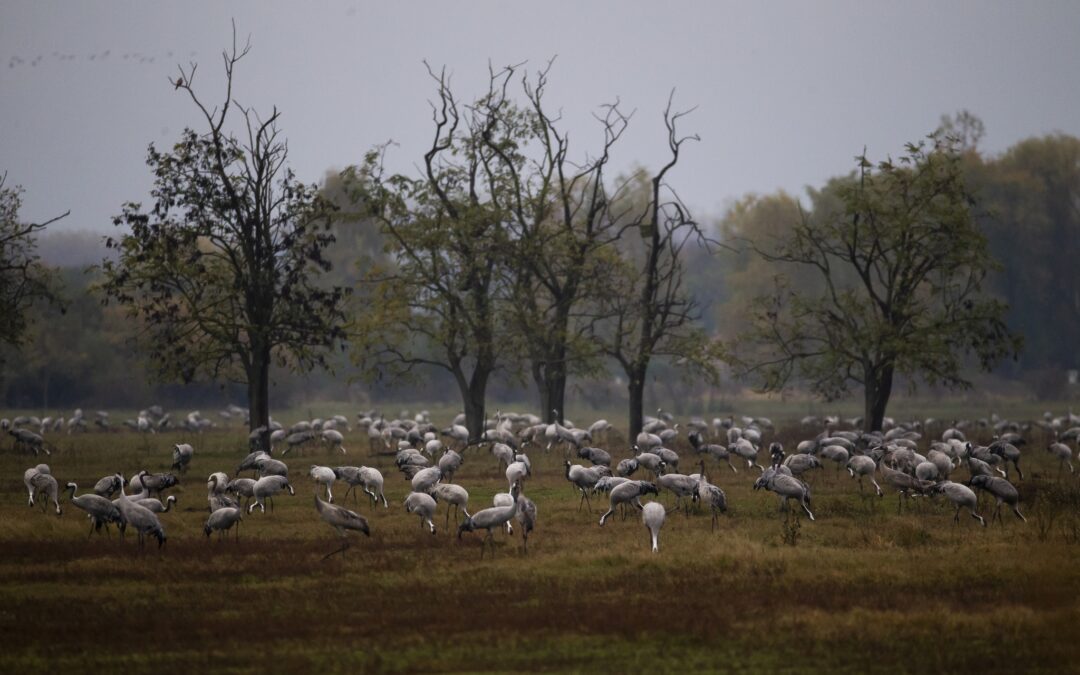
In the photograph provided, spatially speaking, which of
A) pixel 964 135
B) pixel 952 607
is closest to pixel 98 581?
pixel 952 607

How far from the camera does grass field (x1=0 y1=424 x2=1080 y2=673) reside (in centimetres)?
1377

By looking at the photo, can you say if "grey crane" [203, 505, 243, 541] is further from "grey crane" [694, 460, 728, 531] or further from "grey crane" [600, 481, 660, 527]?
"grey crane" [694, 460, 728, 531]

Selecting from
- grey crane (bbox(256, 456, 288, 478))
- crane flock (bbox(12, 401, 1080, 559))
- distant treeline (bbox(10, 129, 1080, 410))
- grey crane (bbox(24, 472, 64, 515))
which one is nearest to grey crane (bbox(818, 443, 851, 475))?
crane flock (bbox(12, 401, 1080, 559))

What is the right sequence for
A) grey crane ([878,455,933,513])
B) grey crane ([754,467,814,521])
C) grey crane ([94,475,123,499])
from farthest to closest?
1. grey crane ([878,455,933,513])
2. grey crane ([94,475,123,499])
3. grey crane ([754,467,814,521])

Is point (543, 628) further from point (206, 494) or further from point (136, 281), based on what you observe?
point (136, 281)

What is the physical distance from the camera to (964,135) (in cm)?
10806

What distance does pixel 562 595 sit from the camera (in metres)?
17.2

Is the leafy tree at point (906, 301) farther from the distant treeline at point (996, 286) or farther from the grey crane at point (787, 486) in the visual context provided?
the distant treeline at point (996, 286)

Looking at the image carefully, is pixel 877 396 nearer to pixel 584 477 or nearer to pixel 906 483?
pixel 906 483

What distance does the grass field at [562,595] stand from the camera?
45.2ft

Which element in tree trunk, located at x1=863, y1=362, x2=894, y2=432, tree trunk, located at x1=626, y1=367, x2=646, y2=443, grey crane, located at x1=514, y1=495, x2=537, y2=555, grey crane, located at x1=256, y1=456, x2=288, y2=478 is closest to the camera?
grey crane, located at x1=514, y1=495, x2=537, y2=555

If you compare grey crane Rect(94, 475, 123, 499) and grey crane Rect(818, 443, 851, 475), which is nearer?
grey crane Rect(94, 475, 123, 499)

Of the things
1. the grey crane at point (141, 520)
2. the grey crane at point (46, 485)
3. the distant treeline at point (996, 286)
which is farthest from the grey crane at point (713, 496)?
the distant treeline at point (996, 286)

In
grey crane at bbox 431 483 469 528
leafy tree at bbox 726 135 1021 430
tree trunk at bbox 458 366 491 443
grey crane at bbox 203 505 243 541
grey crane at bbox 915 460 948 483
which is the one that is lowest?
grey crane at bbox 203 505 243 541
